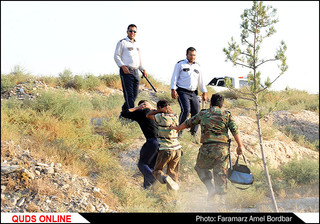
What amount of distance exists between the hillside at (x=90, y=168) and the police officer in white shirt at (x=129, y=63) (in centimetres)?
89

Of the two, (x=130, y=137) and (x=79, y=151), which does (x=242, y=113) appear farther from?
(x=79, y=151)

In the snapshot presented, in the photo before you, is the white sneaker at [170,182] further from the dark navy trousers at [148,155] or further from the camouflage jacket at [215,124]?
the camouflage jacket at [215,124]

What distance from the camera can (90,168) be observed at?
6.29 metres

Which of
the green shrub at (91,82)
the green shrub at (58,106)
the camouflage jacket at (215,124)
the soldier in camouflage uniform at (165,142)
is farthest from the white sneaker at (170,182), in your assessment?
the green shrub at (91,82)

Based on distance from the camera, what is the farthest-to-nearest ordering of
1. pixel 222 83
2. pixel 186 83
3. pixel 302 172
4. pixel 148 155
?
1. pixel 222 83
2. pixel 186 83
3. pixel 302 172
4. pixel 148 155

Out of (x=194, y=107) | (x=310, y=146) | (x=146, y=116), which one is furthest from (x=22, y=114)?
(x=310, y=146)

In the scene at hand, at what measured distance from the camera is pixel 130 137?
7.65m

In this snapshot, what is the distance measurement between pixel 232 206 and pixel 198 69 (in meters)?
2.95

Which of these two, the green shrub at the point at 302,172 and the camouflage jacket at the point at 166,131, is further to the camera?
the green shrub at the point at 302,172

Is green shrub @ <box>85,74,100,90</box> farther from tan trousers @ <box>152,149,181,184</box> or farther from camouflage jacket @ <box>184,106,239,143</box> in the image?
camouflage jacket @ <box>184,106,239,143</box>

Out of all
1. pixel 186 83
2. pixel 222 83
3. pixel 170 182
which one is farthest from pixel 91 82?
pixel 170 182

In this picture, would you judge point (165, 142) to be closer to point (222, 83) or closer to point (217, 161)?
point (217, 161)

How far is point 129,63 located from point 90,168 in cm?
232

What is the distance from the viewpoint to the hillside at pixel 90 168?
5.00 metres
